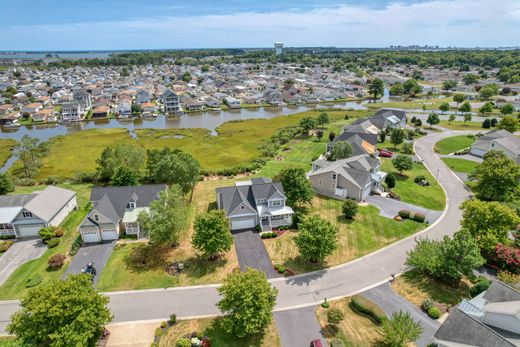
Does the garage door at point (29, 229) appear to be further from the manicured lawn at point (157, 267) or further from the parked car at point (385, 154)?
the parked car at point (385, 154)

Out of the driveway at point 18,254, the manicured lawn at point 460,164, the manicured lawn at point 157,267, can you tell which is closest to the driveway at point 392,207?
the manicured lawn at point 460,164

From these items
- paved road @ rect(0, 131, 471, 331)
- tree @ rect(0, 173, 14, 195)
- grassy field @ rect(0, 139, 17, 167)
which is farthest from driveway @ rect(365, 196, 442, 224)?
grassy field @ rect(0, 139, 17, 167)

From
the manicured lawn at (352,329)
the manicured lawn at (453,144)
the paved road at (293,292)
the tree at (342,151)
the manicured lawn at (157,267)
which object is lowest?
the manicured lawn at (352,329)

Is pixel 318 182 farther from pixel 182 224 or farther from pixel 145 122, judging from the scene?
pixel 145 122

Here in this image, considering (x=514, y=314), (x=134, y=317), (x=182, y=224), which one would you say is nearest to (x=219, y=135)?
(x=182, y=224)

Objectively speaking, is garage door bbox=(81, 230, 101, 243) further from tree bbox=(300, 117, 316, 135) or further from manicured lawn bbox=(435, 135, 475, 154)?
manicured lawn bbox=(435, 135, 475, 154)

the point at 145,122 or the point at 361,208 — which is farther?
the point at 145,122

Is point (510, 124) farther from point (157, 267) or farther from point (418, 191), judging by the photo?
point (157, 267)
